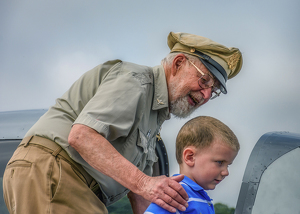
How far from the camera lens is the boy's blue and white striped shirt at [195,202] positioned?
1.23 m

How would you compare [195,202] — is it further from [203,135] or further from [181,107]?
[181,107]

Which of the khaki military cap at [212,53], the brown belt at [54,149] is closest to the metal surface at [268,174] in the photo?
the khaki military cap at [212,53]

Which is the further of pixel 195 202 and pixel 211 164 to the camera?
pixel 211 164

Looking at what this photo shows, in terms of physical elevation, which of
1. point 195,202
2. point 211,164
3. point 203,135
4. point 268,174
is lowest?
point 268,174

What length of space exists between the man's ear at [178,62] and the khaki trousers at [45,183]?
3.03 feet

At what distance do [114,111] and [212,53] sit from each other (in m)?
0.94

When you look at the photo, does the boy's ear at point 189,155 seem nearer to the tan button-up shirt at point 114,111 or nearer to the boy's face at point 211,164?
the boy's face at point 211,164

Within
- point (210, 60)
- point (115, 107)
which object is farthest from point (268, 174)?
point (115, 107)

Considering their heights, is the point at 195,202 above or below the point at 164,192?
below

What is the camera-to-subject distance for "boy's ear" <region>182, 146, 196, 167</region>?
1503 millimetres

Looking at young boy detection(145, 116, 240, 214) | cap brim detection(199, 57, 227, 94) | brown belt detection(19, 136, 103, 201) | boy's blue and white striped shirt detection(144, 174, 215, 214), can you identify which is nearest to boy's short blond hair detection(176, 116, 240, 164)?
young boy detection(145, 116, 240, 214)

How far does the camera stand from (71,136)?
4.29ft

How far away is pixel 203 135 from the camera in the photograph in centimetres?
152

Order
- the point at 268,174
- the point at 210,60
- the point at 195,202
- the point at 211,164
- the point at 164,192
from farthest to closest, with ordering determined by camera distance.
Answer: the point at 268,174, the point at 210,60, the point at 211,164, the point at 195,202, the point at 164,192
